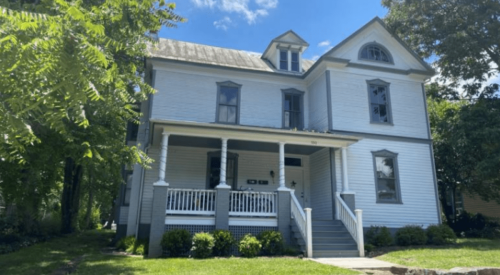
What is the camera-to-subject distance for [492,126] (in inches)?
598

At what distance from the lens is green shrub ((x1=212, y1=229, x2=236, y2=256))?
10656mm

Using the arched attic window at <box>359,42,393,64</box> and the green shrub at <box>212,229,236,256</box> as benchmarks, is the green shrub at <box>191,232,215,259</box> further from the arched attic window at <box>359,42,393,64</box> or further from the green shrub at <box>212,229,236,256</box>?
the arched attic window at <box>359,42,393,64</box>

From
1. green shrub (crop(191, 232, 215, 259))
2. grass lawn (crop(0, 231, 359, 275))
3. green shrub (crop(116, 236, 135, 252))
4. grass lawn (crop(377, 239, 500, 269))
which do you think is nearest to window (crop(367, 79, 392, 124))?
grass lawn (crop(377, 239, 500, 269))

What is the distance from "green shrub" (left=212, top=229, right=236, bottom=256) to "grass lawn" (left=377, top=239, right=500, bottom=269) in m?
4.53

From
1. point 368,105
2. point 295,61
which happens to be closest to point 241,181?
point 368,105

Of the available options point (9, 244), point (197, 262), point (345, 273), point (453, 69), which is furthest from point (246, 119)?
point (453, 69)

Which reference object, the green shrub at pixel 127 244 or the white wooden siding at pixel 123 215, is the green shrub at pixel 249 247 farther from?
the white wooden siding at pixel 123 215

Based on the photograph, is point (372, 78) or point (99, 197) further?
point (99, 197)

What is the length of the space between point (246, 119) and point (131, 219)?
6.34 metres

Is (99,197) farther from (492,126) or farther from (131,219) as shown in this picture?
(492,126)

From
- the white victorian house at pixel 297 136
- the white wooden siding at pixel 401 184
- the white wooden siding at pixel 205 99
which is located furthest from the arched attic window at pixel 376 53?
the white wooden siding at pixel 401 184

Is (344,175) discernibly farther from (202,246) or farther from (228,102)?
(202,246)

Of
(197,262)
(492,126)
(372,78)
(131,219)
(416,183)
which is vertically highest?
(372,78)

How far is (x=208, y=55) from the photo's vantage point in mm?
16953
